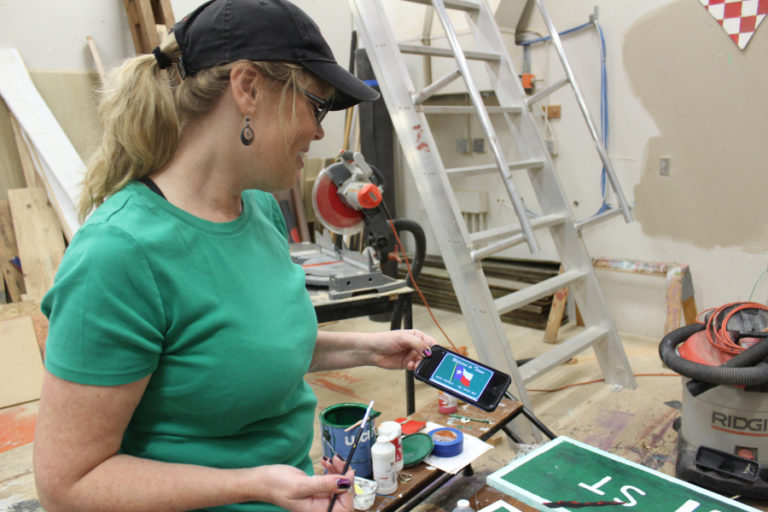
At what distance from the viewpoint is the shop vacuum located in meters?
1.64

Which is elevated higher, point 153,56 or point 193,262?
point 153,56

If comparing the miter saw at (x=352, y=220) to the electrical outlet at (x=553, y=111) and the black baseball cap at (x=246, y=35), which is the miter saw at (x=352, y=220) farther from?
the electrical outlet at (x=553, y=111)

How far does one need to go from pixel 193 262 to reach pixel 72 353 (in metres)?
0.20

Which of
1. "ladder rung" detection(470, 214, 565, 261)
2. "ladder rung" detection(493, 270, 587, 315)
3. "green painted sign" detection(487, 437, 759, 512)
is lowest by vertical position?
"green painted sign" detection(487, 437, 759, 512)

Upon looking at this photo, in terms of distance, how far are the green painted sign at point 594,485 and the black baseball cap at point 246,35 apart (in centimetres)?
86

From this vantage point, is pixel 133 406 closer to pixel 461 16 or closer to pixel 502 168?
pixel 502 168

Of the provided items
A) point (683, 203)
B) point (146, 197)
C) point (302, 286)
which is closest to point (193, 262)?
point (146, 197)

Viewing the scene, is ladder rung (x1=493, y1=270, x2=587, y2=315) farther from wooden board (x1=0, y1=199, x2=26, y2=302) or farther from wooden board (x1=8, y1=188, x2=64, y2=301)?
wooden board (x1=0, y1=199, x2=26, y2=302)

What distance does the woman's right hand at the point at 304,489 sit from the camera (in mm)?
730

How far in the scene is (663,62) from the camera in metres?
2.81

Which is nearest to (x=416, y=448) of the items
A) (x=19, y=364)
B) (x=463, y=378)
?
(x=463, y=378)

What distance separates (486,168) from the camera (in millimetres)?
2324

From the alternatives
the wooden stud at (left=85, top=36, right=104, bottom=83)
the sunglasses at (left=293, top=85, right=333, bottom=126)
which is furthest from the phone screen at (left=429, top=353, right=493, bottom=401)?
the wooden stud at (left=85, top=36, right=104, bottom=83)

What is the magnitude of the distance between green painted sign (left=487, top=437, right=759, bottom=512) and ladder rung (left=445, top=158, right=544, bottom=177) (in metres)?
1.24
